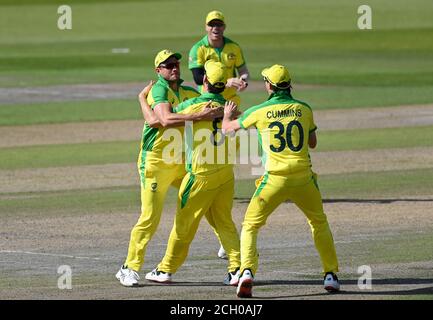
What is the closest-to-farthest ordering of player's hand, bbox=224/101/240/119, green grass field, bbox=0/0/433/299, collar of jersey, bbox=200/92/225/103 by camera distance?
player's hand, bbox=224/101/240/119 < collar of jersey, bbox=200/92/225/103 < green grass field, bbox=0/0/433/299

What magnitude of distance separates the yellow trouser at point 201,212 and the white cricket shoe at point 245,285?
932 millimetres

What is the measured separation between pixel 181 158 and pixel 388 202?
5746 mm

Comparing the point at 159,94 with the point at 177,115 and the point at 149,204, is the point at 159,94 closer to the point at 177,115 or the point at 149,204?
the point at 177,115

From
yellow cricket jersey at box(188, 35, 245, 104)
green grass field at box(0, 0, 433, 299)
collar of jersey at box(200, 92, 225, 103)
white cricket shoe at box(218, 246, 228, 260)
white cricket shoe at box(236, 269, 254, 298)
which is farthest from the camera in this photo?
yellow cricket jersey at box(188, 35, 245, 104)

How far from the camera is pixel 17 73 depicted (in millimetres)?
40594

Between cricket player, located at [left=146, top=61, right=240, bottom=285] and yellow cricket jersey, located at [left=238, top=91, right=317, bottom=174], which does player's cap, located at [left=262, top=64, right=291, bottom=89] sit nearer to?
yellow cricket jersey, located at [left=238, top=91, right=317, bottom=174]

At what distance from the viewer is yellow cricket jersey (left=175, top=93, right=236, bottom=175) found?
1295 centimetres

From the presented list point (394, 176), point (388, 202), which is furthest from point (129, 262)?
point (394, 176)

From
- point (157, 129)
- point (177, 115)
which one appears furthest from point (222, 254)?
point (177, 115)

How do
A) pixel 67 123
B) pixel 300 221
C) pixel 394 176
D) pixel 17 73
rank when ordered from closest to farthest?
pixel 300 221, pixel 394 176, pixel 67 123, pixel 17 73

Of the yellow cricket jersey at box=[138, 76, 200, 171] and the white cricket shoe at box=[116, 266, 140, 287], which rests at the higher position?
the yellow cricket jersey at box=[138, 76, 200, 171]

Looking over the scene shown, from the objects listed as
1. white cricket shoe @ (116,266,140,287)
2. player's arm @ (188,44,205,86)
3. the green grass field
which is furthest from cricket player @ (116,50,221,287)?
player's arm @ (188,44,205,86)

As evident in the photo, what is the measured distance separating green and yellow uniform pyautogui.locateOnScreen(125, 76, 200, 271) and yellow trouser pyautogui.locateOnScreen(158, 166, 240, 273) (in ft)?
0.96
